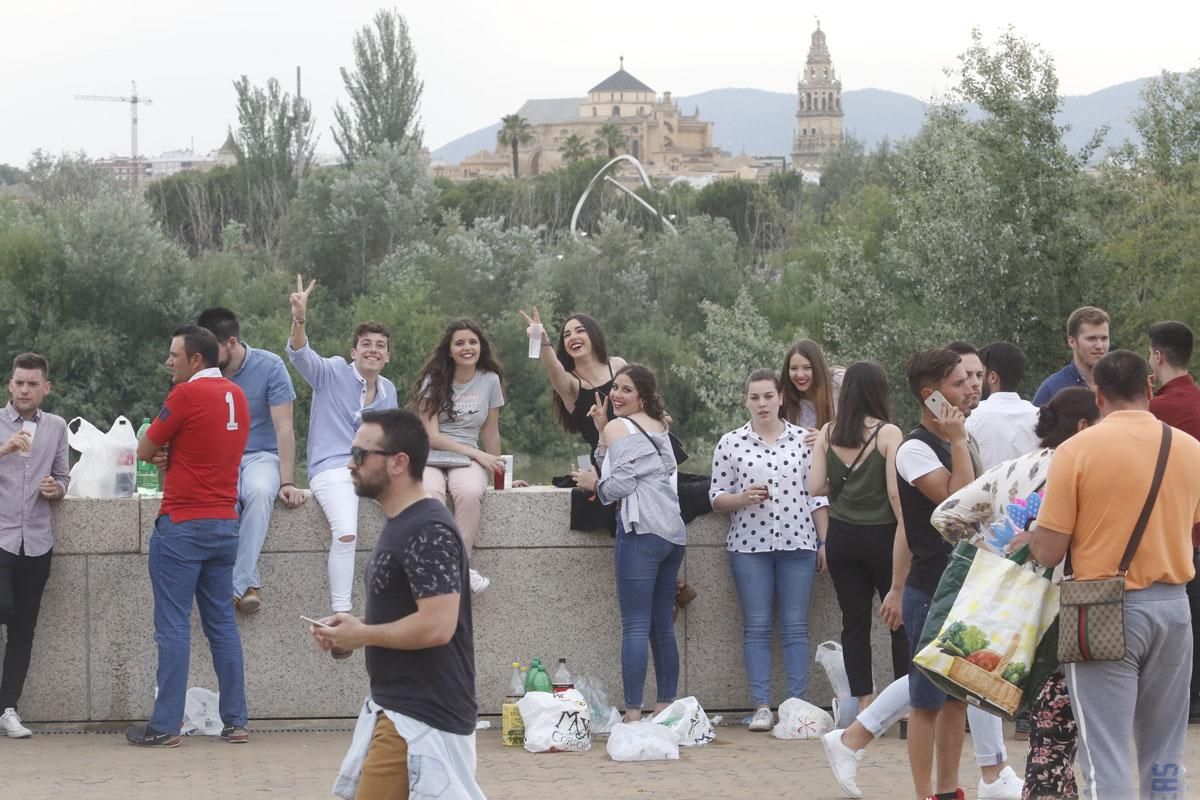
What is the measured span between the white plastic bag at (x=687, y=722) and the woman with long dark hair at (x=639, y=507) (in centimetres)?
18

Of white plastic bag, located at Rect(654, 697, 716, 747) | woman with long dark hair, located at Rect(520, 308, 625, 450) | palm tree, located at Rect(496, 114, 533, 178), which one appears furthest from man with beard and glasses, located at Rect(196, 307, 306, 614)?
palm tree, located at Rect(496, 114, 533, 178)

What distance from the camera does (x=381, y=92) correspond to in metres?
76.4

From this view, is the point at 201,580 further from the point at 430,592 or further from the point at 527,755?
the point at 430,592

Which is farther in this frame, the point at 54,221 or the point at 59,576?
the point at 54,221

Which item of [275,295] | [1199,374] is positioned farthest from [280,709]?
[275,295]

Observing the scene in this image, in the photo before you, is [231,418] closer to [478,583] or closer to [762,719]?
[478,583]

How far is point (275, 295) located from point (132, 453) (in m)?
50.5

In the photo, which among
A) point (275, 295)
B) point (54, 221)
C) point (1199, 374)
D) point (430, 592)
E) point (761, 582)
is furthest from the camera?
point (275, 295)

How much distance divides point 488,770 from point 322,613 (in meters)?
1.55

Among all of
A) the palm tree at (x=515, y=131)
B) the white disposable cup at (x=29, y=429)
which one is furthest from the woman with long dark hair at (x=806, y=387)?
the palm tree at (x=515, y=131)

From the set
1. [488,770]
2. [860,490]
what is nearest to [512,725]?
[488,770]

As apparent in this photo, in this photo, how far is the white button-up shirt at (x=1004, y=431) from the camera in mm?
7859

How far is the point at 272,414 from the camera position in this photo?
875cm

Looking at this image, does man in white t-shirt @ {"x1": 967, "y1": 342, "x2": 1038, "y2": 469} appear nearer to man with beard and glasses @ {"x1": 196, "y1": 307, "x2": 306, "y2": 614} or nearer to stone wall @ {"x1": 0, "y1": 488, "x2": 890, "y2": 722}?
stone wall @ {"x1": 0, "y1": 488, "x2": 890, "y2": 722}
